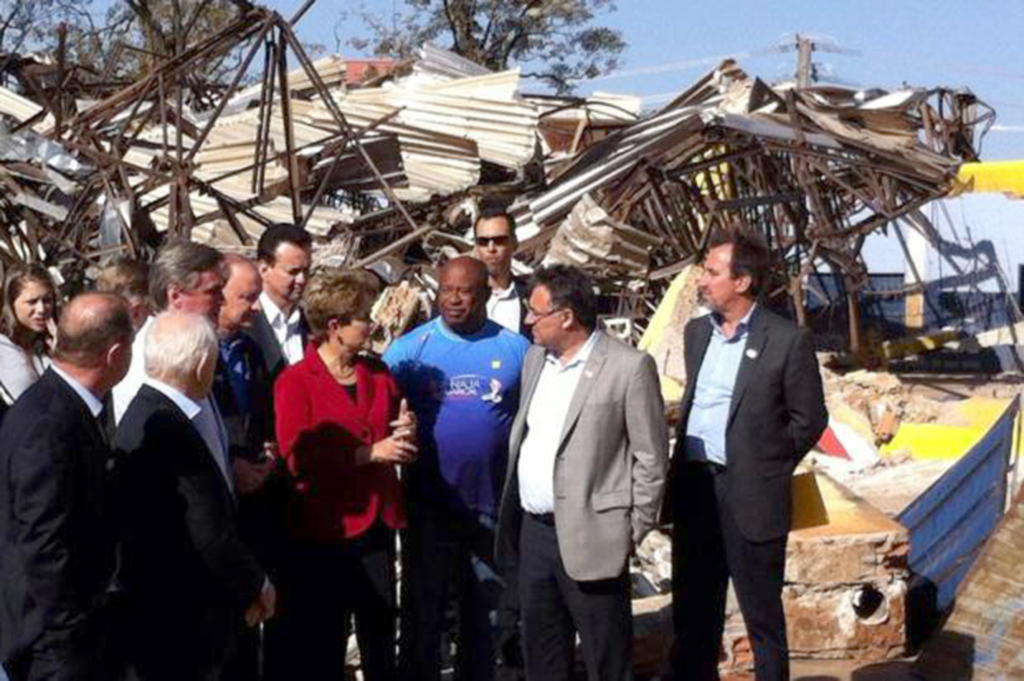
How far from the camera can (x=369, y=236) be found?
13.5m

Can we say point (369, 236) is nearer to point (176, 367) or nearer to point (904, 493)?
point (904, 493)

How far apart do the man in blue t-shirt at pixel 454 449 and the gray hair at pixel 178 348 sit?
163cm

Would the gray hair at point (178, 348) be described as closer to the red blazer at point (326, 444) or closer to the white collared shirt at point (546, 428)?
the red blazer at point (326, 444)

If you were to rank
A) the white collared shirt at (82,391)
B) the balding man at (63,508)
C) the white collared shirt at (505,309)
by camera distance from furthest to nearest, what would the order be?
the white collared shirt at (505,309)
the white collared shirt at (82,391)
the balding man at (63,508)

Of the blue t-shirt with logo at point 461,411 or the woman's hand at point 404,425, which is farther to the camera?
the blue t-shirt with logo at point 461,411

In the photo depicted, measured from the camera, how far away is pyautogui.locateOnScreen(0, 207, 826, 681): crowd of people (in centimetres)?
530

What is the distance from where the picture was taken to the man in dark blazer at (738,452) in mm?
5812

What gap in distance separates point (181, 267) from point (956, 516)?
14.6 ft

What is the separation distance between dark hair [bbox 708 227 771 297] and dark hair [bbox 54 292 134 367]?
2.40 meters

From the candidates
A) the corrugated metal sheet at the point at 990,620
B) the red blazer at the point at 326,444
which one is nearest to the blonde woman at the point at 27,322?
the red blazer at the point at 326,444

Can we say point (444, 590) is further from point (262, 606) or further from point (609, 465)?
point (262, 606)

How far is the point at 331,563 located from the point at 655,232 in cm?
1013

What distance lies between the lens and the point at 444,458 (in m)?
6.11

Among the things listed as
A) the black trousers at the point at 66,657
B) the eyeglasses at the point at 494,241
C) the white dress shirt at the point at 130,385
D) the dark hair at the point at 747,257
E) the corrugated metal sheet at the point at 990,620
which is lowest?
the corrugated metal sheet at the point at 990,620
